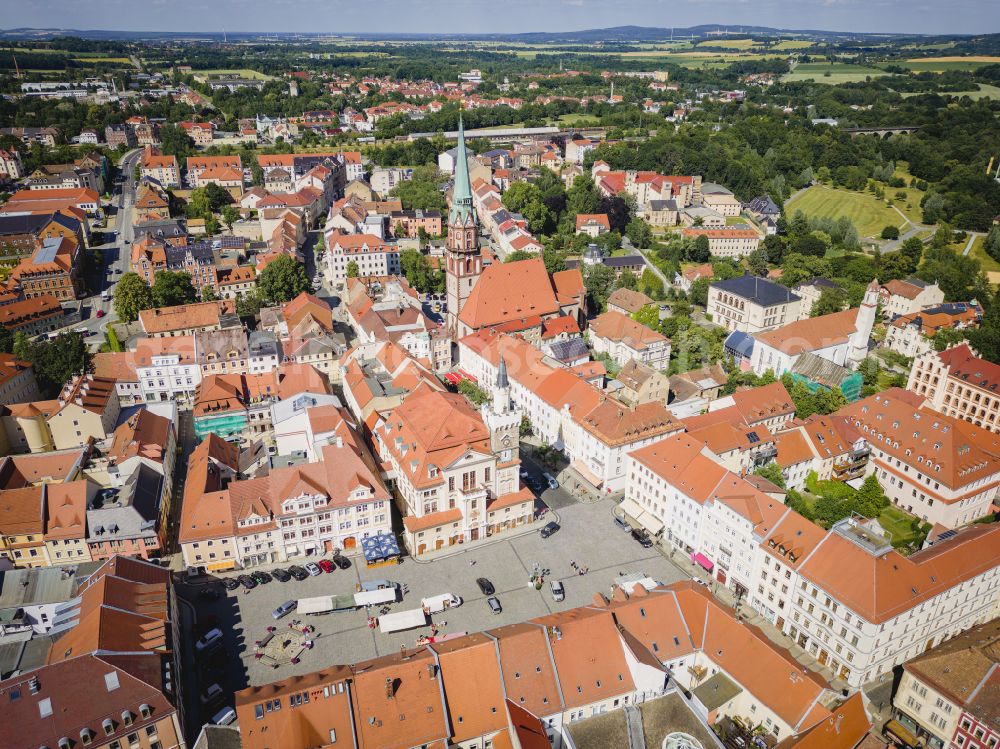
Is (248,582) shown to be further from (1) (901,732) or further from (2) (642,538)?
(1) (901,732)

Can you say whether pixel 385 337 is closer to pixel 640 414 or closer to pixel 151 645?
pixel 640 414

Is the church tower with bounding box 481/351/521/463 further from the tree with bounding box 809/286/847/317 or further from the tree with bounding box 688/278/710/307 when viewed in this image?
the tree with bounding box 809/286/847/317

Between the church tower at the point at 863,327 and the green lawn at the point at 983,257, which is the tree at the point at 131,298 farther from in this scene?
the green lawn at the point at 983,257

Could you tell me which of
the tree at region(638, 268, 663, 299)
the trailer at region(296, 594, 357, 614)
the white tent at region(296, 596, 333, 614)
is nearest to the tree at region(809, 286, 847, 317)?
the tree at region(638, 268, 663, 299)

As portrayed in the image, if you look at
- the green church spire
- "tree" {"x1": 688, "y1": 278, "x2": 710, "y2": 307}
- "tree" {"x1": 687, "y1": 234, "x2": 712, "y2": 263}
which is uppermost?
the green church spire

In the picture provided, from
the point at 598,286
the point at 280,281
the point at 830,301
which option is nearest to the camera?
the point at 830,301

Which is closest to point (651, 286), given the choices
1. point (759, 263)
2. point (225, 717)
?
point (759, 263)
